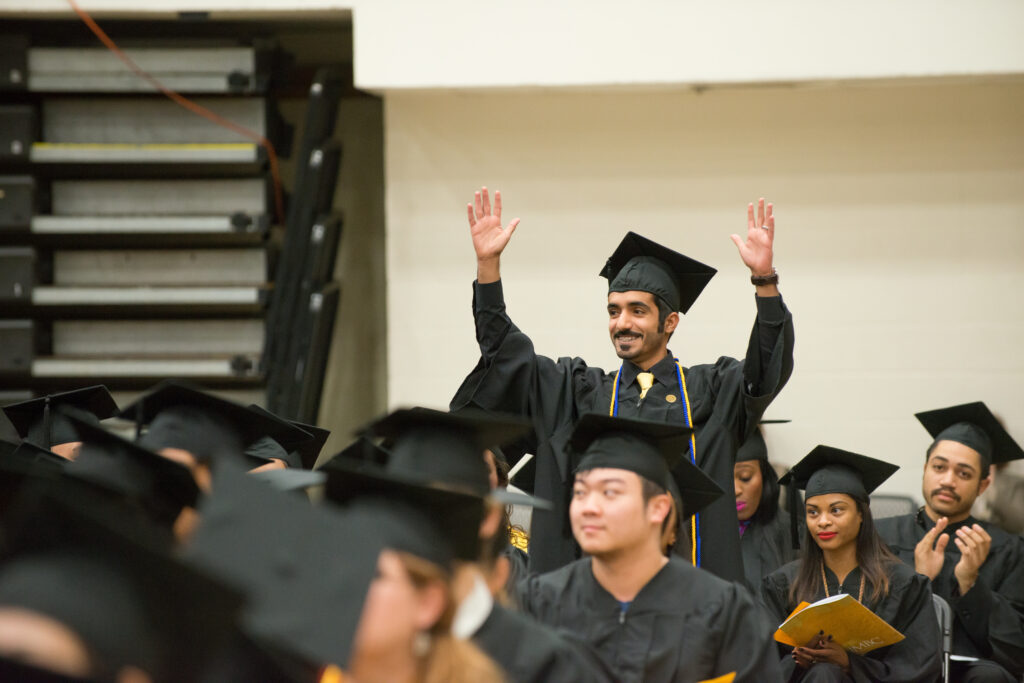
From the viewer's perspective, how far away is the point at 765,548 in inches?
224

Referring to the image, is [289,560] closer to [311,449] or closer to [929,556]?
[311,449]

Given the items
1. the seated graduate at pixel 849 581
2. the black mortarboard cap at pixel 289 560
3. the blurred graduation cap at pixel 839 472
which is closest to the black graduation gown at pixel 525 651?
the black mortarboard cap at pixel 289 560

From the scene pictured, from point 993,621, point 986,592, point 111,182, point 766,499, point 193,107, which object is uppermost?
point 193,107

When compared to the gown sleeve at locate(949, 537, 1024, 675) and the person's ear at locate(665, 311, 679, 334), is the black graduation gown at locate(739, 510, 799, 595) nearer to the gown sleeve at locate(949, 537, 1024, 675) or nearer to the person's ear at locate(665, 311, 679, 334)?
the gown sleeve at locate(949, 537, 1024, 675)

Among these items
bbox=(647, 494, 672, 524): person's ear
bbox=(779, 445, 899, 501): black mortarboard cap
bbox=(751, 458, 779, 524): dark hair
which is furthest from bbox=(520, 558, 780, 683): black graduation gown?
bbox=(751, 458, 779, 524): dark hair

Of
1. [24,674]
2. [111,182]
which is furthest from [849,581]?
[111,182]

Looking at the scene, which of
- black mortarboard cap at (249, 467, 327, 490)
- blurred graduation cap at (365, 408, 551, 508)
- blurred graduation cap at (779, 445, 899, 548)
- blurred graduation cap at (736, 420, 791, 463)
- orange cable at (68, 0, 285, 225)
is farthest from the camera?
orange cable at (68, 0, 285, 225)

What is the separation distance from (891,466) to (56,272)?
4.77 meters

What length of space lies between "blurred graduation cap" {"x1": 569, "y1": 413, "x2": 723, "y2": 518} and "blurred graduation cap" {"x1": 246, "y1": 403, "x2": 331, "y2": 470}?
3.95 feet

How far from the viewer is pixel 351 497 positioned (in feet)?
7.68

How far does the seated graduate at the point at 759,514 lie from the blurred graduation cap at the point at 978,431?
826mm

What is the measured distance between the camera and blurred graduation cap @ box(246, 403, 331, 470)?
4215mm

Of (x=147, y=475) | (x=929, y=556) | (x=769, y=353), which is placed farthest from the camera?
(x=929, y=556)

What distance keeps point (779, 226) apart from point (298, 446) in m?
3.04
